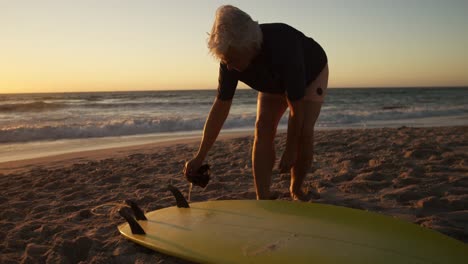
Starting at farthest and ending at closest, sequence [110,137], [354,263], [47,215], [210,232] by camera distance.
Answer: [110,137] < [47,215] < [210,232] < [354,263]

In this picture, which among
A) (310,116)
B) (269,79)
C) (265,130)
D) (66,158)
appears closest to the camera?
(269,79)

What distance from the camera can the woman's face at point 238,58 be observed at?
214 centimetres

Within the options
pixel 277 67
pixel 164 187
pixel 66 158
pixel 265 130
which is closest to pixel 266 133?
pixel 265 130

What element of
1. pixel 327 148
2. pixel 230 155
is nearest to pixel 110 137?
pixel 230 155

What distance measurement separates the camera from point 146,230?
2.43 m

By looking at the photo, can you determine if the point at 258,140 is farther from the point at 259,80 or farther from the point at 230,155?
the point at 230,155

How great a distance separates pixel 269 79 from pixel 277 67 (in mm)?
162

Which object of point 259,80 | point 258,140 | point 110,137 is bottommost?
point 110,137

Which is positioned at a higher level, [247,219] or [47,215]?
[247,219]

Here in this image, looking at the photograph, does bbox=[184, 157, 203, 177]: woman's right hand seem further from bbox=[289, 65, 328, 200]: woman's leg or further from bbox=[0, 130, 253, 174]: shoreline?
bbox=[0, 130, 253, 174]: shoreline

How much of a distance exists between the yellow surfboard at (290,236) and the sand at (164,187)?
0.59 ft

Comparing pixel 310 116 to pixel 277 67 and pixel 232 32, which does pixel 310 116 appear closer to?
pixel 277 67

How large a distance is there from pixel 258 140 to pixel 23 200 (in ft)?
7.23

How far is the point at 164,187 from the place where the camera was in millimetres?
3895
